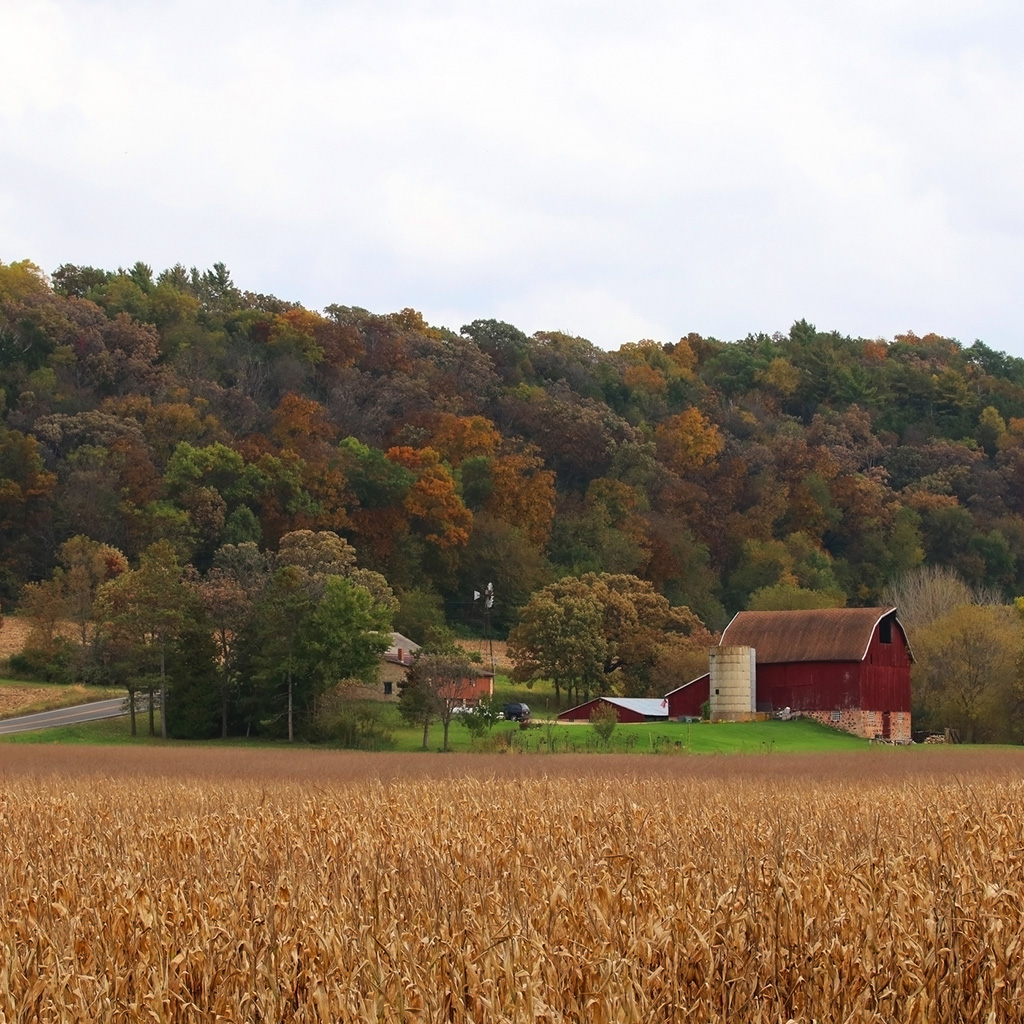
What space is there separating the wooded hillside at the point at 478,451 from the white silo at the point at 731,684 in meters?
22.5

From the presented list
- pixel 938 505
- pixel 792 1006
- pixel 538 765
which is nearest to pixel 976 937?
pixel 792 1006

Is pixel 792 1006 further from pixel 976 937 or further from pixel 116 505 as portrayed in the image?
pixel 116 505

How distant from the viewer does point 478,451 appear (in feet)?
319

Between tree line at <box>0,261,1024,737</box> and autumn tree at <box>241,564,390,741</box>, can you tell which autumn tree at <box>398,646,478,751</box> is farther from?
tree line at <box>0,261,1024,737</box>

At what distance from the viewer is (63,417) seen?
84.5 meters

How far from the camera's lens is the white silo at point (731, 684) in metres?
60.7

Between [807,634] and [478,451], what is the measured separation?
38.2 metres

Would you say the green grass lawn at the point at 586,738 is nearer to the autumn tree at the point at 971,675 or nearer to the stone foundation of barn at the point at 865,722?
the stone foundation of barn at the point at 865,722

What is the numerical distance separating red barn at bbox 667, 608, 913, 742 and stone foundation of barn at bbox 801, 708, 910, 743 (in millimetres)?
39

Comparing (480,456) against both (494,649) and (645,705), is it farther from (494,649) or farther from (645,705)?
(645,705)

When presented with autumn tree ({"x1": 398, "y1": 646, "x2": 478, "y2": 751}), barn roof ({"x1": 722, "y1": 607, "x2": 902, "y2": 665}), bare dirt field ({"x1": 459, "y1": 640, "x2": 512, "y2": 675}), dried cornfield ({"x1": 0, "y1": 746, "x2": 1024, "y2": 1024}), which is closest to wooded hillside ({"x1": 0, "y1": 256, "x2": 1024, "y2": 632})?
bare dirt field ({"x1": 459, "y1": 640, "x2": 512, "y2": 675})

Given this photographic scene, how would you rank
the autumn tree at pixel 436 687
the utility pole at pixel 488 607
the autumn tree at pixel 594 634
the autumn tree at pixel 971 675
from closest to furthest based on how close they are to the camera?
the autumn tree at pixel 436 687, the autumn tree at pixel 971 675, the autumn tree at pixel 594 634, the utility pole at pixel 488 607

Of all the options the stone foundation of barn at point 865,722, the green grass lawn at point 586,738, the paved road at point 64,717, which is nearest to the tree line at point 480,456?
the paved road at point 64,717

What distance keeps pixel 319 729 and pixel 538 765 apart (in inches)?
858
